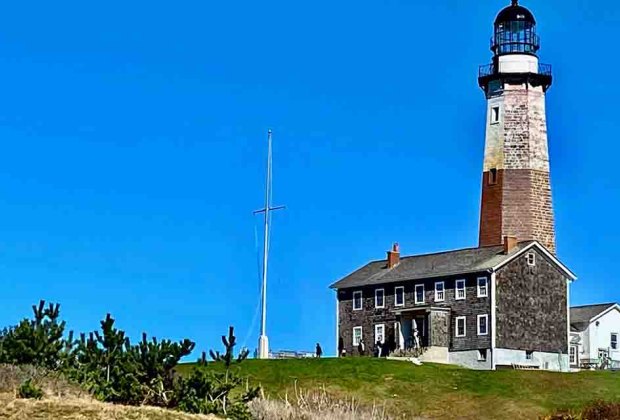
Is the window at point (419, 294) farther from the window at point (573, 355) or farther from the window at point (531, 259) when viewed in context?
the window at point (573, 355)

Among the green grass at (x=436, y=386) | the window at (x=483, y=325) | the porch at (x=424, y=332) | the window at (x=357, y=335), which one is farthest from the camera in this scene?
the window at (x=357, y=335)

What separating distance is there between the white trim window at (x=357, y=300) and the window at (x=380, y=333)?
202cm

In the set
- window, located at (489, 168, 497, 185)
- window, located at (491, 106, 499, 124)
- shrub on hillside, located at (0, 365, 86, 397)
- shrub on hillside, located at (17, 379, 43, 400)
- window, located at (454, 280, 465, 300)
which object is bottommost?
shrub on hillside, located at (17, 379, 43, 400)

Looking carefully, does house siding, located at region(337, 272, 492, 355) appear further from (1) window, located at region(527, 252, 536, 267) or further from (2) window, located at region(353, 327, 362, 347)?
(1) window, located at region(527, 252, 536, 267)

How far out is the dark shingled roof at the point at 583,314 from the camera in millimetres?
76000

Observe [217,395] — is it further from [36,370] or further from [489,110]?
[489,110]

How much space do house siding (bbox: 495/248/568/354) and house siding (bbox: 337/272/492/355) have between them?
38.4 inches

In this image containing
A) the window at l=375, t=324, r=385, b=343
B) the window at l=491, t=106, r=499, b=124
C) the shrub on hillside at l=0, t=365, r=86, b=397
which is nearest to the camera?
the shrub on hillside at l=0, t=365, r=86, b=397


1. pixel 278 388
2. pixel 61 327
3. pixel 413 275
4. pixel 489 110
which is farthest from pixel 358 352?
pixel 61 327

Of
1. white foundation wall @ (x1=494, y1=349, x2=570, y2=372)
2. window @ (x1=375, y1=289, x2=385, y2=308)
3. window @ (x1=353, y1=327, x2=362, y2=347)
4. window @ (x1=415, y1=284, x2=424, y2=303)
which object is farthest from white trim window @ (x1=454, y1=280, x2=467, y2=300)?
window @ (x1=353, y1=327, x2=362, y2=347)

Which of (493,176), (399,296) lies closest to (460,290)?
(399,296)

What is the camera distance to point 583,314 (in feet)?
254

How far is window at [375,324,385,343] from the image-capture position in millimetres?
69812

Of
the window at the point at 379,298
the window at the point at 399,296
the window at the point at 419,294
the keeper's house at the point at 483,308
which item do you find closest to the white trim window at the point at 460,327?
the keeper's house at the point at 483,308
